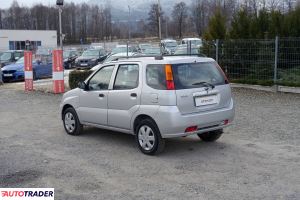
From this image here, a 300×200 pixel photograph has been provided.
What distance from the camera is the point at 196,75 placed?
6984 mm

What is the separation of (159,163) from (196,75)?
1.57m

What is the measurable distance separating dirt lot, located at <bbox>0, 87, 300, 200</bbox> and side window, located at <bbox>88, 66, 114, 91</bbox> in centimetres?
107

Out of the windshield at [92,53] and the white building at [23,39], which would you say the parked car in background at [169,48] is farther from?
the white building at [23,39]

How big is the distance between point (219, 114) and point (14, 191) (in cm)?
361

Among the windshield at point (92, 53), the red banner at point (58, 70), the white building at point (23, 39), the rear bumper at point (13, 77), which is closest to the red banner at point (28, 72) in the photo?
the red banner at point (58, 70)

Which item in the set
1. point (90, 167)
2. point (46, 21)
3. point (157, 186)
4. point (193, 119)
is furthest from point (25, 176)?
point (46, 21)

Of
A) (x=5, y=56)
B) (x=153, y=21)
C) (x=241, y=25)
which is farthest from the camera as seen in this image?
(x=153, y=21)

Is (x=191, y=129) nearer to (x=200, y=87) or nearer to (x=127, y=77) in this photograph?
(x=200, y=87)

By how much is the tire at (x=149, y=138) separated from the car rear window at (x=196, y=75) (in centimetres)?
79

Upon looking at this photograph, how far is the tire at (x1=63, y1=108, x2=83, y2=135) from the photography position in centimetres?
868

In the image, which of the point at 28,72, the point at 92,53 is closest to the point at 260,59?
the point at 28,72

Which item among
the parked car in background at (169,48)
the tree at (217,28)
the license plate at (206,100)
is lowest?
the license plate at (206,100)

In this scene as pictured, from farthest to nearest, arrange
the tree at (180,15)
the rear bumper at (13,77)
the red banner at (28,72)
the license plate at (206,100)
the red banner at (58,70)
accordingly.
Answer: the tree at (180,15), the rear bumper at (13,77), the red banner at (28,72), the red banner at (58,70), the license plate at (206,100)

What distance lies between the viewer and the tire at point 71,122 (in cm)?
868
